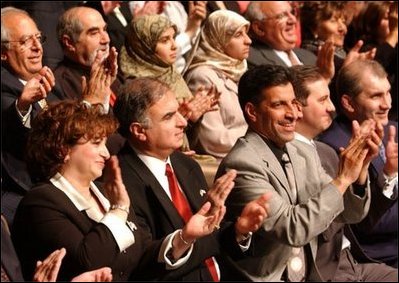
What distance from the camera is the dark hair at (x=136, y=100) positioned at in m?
4.74

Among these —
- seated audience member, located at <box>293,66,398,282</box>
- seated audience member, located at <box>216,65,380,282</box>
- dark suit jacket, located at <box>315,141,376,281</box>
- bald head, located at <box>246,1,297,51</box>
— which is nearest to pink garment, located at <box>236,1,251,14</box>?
bald head, located at <box>246,1,297,51</box>

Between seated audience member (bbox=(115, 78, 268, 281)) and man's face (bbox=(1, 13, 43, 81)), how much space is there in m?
0.60

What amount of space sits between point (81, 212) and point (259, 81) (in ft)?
3.44

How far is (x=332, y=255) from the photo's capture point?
520 centimetres

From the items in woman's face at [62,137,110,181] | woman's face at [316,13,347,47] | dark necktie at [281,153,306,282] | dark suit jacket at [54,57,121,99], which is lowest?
woman's face at [316,13,347,47]

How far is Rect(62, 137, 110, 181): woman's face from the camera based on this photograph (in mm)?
4238

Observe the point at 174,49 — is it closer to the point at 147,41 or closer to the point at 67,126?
the point at 147,41

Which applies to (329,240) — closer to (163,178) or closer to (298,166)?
(298,166)

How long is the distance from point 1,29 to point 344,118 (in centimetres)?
168

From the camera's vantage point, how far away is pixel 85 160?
425 cm

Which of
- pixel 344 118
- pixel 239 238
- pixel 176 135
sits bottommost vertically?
pixel 344 118

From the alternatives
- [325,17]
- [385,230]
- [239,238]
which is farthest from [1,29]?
[325,17]

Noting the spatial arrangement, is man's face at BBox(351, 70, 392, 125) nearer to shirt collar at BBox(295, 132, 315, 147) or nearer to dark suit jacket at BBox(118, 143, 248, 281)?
shirt collar at BBox(295, 132, 315, 147)

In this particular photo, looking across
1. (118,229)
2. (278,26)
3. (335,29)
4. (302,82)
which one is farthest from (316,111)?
(335,29)
